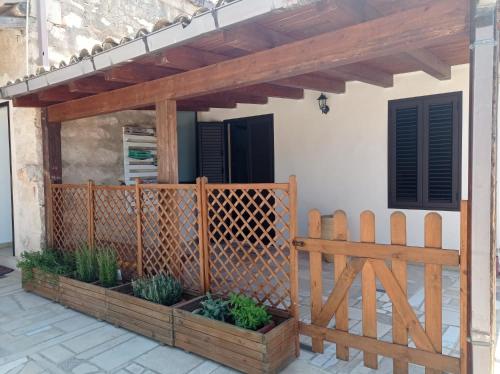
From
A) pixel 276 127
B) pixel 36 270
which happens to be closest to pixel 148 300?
pixel 36 270

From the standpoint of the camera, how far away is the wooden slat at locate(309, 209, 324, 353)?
10.7 feet

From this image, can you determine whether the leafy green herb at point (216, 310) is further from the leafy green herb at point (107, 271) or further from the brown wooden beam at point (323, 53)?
the brown wooden beam at point (323, 53)

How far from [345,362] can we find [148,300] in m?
1.95

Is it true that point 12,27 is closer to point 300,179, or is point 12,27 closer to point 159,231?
point 159,231

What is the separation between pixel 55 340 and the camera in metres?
3.83

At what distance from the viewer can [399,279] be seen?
2910 millimetres

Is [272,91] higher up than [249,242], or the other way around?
[272,91]

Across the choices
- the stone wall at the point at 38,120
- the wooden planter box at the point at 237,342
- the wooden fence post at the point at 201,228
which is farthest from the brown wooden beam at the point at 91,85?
the wooden planter box at the point at 237,342

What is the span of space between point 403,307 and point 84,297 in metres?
3.45

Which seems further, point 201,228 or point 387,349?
point 201,228

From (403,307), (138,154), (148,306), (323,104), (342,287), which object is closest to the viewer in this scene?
(403,307)

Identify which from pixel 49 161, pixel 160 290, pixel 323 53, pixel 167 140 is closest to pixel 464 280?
pixel 323 53

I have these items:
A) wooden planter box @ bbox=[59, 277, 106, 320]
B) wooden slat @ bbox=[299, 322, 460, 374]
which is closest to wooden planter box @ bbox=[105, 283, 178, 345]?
wooden planter box @ bbox=[59, 277, 106, 320]

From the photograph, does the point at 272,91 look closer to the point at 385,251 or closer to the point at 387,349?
the point at 385,251
